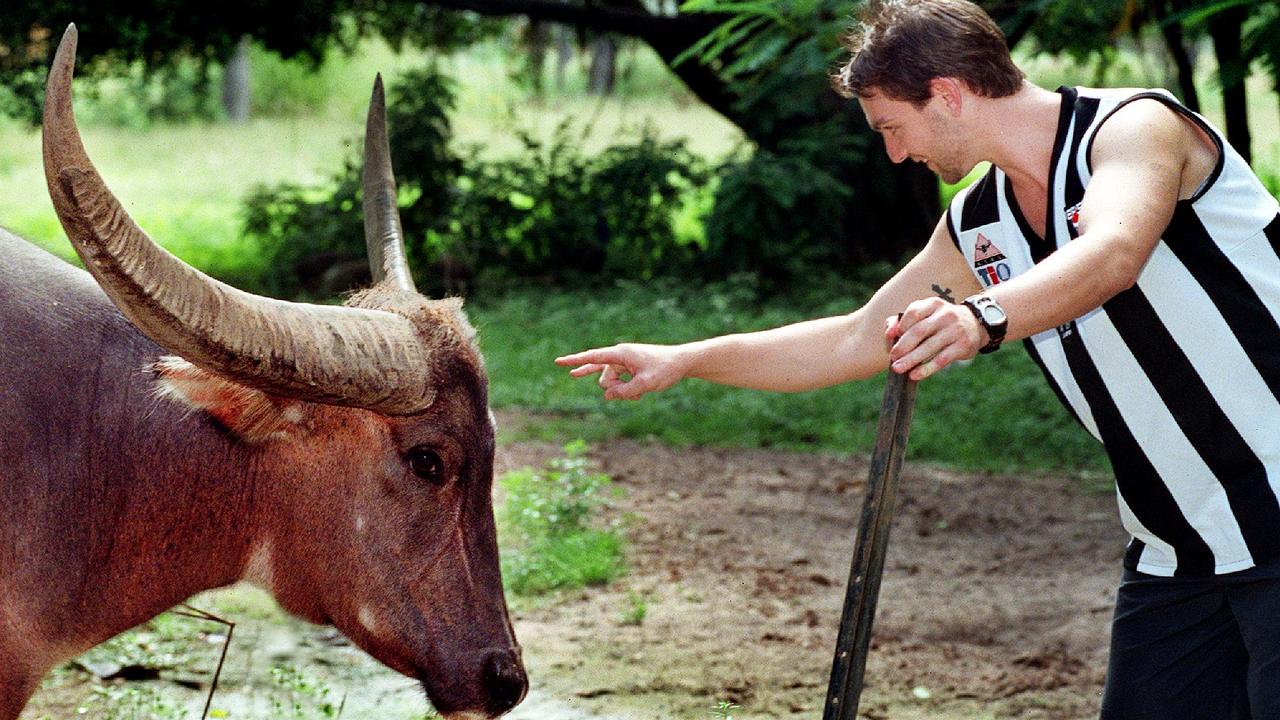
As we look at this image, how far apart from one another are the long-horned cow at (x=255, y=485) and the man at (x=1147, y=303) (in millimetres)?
1104

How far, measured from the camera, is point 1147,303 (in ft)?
9.84

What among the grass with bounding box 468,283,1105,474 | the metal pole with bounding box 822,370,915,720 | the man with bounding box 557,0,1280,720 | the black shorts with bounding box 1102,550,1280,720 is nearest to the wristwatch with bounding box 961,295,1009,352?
the man with bounding box 557,0,1280,720

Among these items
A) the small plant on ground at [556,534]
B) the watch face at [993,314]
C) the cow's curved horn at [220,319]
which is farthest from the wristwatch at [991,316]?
the small plant on ground at [556,534]

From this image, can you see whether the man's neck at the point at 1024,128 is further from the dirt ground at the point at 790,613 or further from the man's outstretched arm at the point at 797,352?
the dirt ground at the point at 790,613

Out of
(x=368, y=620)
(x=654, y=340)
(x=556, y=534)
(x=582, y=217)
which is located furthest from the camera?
(x=582, y=217)

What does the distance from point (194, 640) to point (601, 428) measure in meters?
3.92

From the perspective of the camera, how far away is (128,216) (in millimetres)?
2684

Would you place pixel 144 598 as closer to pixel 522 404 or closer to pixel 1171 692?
pixel 1171 692

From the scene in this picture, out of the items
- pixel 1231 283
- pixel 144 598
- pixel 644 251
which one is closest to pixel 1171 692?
pixel 1231 283

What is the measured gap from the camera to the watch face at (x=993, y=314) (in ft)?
8.38

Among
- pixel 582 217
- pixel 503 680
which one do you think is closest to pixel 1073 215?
pixel 503 680

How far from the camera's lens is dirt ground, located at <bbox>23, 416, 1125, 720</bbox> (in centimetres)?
511

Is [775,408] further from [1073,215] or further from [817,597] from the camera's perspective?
[1073,215]

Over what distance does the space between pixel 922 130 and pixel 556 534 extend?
385cm
